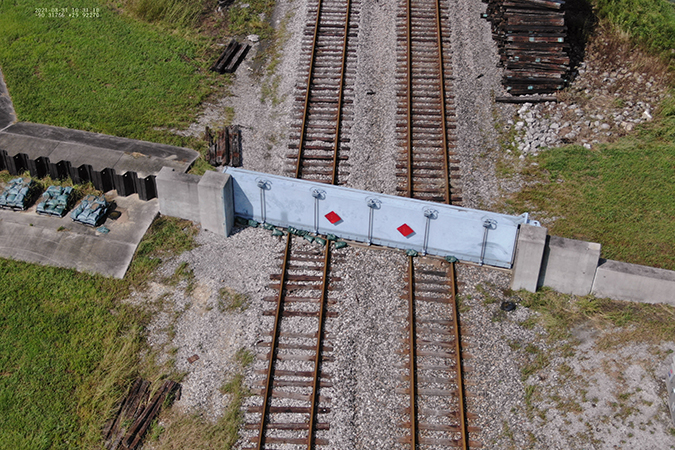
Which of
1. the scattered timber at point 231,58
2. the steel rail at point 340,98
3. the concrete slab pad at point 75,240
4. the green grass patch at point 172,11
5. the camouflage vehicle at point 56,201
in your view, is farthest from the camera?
the green grass patch at point 172,11

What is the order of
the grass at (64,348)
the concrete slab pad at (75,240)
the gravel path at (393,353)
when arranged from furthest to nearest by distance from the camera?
1. the concrete slab pad at (75,240)
2. the grass at (64,348)
3. the gravel path at (393,353)

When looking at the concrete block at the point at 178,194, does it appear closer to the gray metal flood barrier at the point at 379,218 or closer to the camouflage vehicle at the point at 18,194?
the gray metal flood barrier at the point at 379,218

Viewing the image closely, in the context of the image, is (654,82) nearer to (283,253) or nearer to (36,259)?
(283,253)

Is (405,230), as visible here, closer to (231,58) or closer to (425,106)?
(425,106)

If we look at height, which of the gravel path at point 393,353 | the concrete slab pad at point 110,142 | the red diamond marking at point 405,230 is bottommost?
the gravel path at point 393,353

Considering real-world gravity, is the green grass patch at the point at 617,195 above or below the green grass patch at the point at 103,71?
below

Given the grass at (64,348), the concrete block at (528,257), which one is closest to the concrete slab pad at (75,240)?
the grass at (64,348)
